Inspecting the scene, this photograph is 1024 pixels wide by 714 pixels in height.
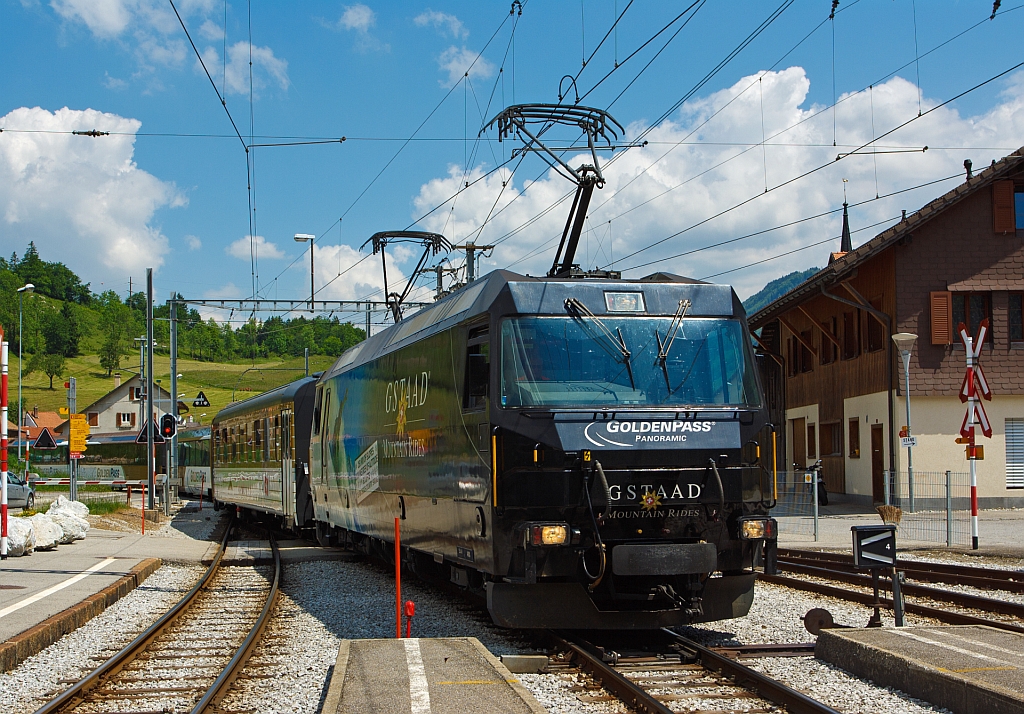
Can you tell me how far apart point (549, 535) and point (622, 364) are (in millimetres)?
1584

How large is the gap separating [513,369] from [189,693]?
11.1 ft

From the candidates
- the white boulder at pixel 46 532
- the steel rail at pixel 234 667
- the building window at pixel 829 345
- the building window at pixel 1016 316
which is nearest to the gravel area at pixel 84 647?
the steel rail at pixel 234 667

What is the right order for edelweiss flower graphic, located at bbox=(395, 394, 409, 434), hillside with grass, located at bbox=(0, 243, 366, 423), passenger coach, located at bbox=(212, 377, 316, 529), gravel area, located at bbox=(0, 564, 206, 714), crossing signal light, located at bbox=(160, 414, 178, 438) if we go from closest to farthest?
1. gravel area, located at bbox=(0, 564, 206, 714)
2. edelweiss flower graphic, located at bbox=(395, 394, 409, 434)
3. passenger coach, located at bbox=(212, 377, 316, 529)
4. crossing signal light, located at bbox=(160, 414, 178, 438)
5. hillside with grass, located at bbox=(0, 243, 366, 423)

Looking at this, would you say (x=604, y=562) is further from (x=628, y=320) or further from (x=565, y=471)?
(x=628, y=320)

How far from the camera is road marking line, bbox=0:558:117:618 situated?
1071cm

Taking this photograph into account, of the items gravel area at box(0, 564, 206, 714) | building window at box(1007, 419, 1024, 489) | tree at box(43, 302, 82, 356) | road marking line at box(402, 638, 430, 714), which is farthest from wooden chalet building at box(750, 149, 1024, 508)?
tree at box(43, 302, 82, 356)

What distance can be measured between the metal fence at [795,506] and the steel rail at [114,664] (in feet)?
50.8

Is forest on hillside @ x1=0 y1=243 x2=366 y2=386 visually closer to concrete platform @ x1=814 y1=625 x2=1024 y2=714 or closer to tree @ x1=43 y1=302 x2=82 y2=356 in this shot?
tree @ x1=43 y1=302 x2=82 y2=356

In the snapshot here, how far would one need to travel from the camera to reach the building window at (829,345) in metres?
34.8

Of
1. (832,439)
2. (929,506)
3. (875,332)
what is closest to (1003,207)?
(875,332)

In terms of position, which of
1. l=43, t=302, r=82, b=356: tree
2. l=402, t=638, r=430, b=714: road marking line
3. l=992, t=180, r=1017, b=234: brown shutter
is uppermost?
l=43, t=302, r=82, b=356: tree

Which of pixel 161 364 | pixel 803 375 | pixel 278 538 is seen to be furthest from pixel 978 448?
pixel 161 364

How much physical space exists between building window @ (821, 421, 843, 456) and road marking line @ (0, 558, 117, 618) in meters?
23.6

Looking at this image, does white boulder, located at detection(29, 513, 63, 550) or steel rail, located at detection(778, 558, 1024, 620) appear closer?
steel rail, located at detection(778, 558, 1024, 620)
